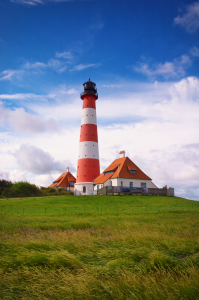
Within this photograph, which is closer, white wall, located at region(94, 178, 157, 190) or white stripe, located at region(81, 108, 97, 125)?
white wall, located at region(94, 178, 157, 190)

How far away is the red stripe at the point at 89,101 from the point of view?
165ft

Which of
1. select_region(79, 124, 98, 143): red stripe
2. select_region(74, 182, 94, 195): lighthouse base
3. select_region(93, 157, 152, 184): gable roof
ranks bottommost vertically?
select_region(74, 182, 94, 195): lighthouse base

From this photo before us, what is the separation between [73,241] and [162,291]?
171 inches

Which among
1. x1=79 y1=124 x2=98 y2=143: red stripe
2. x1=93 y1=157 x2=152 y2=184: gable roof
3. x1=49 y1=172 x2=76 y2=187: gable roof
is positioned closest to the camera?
x1=93 y1=157 x2=152 y2=184: gable roof

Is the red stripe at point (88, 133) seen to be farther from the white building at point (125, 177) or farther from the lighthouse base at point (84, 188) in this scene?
the lighthouse base at point (84, 188)

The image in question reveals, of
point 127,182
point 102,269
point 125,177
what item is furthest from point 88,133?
point 102,269

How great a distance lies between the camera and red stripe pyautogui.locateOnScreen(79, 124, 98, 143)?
4831 centimetres

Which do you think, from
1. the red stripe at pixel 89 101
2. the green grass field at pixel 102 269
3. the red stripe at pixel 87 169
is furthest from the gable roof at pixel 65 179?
the green grass field at pixel 102 269

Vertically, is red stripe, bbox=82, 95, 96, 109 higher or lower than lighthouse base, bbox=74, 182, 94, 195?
higher

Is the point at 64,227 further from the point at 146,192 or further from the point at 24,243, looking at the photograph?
the point at 146,192

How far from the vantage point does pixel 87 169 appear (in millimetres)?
48125

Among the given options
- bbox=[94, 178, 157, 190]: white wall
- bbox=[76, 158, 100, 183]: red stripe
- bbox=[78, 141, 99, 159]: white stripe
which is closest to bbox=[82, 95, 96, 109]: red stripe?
bbox=[78, 141, 99, 159]: white stripe

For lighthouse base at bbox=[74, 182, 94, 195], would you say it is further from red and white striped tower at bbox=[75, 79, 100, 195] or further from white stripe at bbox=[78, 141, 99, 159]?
white stripe at bbox=[78, 141, 99, 159]

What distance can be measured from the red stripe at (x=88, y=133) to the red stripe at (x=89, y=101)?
4.56 m
